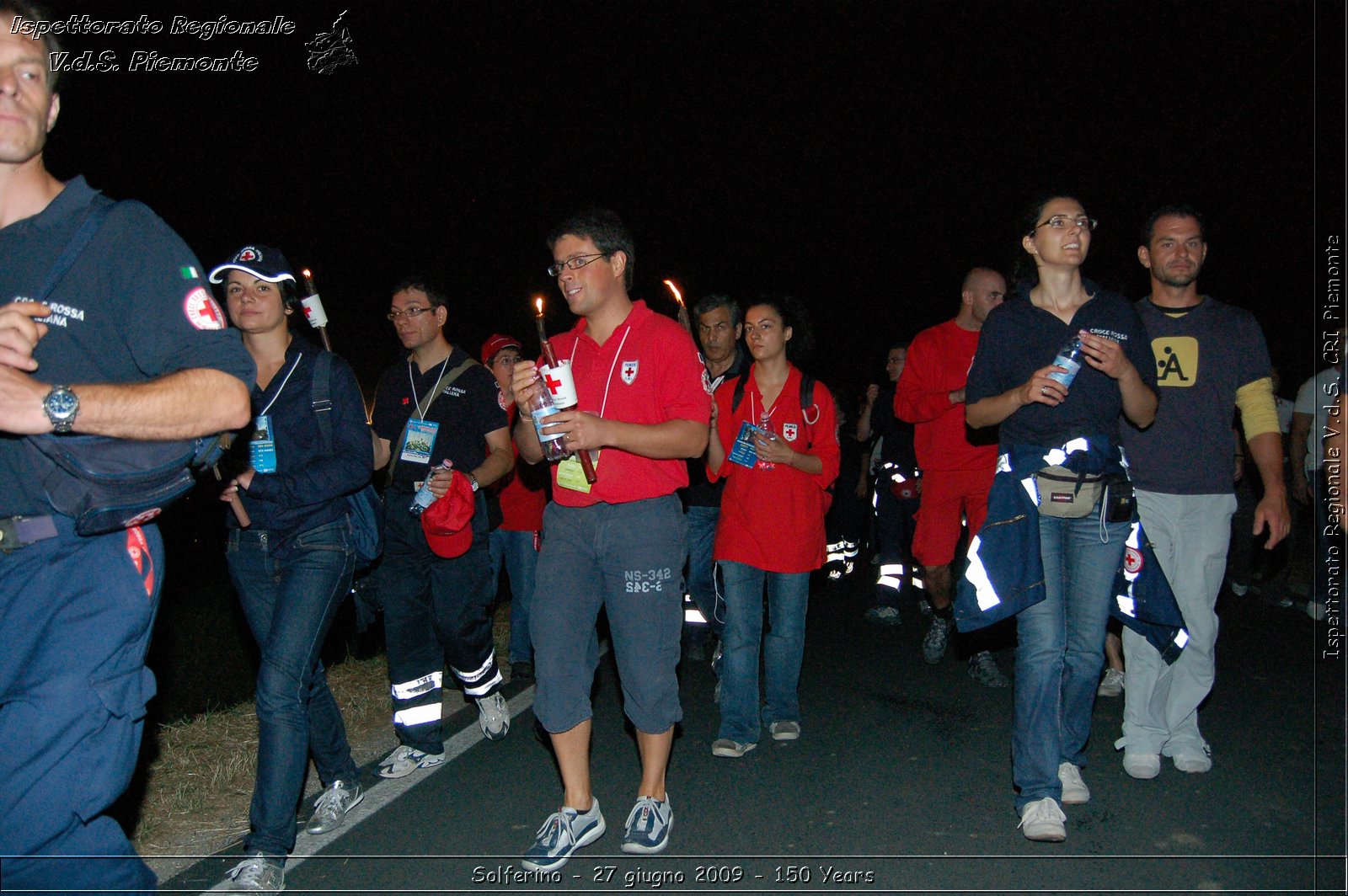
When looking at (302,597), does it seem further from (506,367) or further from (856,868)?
(506,367)

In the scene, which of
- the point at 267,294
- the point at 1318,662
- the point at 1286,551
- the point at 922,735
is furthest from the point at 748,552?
the point at 1286,551

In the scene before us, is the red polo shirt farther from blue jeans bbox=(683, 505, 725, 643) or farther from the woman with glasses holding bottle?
blue jeans bbox=(683, 505, 725, 643)

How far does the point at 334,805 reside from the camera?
4629 millimetres

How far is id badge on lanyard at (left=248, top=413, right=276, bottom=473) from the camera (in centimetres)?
447

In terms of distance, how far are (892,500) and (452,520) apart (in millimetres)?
5770

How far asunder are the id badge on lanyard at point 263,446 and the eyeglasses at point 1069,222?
3.65 m

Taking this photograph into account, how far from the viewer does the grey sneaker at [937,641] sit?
761 cm

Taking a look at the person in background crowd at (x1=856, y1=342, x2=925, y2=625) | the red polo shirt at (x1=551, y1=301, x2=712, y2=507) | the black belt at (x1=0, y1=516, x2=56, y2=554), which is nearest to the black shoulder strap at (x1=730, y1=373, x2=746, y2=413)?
the red polo shirt at (x1=551, y1=301, x2=712, y2=507)

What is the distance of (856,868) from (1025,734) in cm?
97

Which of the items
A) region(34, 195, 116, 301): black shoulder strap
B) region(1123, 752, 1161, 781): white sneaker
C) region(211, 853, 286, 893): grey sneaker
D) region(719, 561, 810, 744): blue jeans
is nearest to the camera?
region(34, 195, 116, 301): black shoulder strap

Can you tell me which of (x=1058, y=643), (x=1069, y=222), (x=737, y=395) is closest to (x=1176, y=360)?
(x=1069, y=222)

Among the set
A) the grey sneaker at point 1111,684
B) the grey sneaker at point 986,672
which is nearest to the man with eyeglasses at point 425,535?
the grey sneaker at point 986,672

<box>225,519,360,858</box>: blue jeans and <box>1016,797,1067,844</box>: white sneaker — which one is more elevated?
<box>225,519,360,858</box>: blue jeans

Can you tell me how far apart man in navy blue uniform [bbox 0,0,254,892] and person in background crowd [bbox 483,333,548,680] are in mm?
4683
